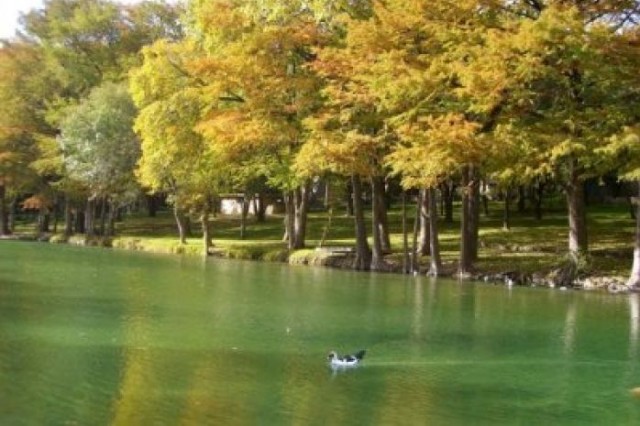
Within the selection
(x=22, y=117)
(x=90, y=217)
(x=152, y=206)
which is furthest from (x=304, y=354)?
(x=152, y=206)

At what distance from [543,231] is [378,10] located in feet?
48.3

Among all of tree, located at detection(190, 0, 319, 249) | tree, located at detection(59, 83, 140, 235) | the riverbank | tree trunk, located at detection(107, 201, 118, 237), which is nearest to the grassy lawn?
the riverbank

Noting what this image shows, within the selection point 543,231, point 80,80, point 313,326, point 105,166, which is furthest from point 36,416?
point 80,80

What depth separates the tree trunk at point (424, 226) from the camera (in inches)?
1432

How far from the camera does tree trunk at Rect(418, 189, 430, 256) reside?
3638cm

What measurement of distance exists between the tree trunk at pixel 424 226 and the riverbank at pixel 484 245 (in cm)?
81

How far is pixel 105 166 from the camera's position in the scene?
51531 mm

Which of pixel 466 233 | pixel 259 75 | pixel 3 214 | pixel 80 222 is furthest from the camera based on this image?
pixel 80 222

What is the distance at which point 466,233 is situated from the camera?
3400 cm

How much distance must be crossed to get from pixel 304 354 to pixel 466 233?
19656mm

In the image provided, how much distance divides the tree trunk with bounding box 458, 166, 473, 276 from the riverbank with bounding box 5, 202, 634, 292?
41 centimetres

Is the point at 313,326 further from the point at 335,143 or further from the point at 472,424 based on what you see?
the point at 335,143

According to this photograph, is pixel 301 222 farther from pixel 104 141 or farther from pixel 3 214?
pixel 3 214

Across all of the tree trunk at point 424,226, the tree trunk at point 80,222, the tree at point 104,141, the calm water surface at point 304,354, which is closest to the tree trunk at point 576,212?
the calm water surface at point 304,354
